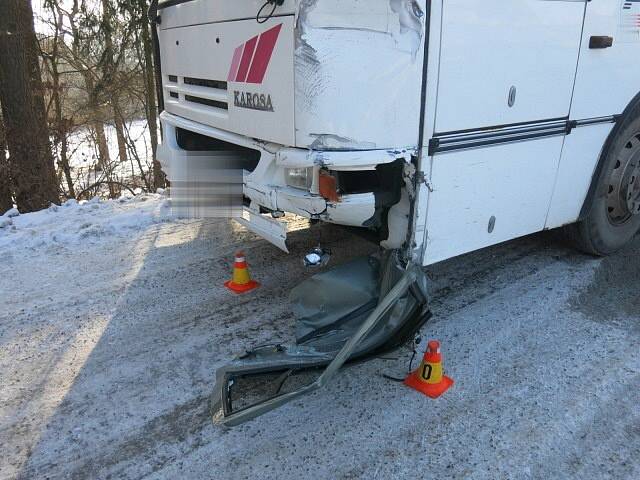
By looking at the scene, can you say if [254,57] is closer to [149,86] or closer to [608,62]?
[608,62]

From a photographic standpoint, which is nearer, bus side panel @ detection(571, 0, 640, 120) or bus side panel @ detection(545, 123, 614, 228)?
bus side panel @ detection(571, 0, 640, 120)

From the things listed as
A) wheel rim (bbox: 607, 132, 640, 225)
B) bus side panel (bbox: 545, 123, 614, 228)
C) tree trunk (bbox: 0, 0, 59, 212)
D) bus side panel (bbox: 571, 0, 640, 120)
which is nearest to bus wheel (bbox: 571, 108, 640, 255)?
wheel rim (bbox: 607, 132, 640, 225)

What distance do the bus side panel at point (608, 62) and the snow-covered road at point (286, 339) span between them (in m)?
1.38

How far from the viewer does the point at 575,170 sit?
3.90 m

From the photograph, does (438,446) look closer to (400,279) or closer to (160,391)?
(400,279)

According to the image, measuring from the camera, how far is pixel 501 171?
337cm

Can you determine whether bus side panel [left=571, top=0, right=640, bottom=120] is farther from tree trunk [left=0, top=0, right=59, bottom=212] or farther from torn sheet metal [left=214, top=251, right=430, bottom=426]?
tree trunk [left=0, top=0, right=59, bottom=212]

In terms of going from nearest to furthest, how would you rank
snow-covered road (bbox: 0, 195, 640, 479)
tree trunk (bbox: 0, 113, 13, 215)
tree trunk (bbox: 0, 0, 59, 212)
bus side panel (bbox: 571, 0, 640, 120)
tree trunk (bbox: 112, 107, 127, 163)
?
snow-covered road (bbox: 0, 195, 640, 479) < bus side panel (bbox: 571, 0, 640, 120) < tree trunk (bbox: 0, 113, 13, 215) < tree trunk (bbox: 0, 0, 59, 212) < tree trunk (bbox: 112, 107, 127, 163)

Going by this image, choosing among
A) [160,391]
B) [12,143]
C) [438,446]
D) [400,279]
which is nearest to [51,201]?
[12,143]

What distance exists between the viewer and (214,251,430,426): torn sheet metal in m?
2.52

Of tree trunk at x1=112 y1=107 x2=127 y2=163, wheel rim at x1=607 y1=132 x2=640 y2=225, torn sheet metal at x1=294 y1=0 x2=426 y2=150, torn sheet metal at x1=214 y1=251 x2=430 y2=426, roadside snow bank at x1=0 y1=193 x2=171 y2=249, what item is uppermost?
torn sheet metal at x1=294 y1=0 x2=426 y2=150

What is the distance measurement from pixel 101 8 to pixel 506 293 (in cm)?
1039

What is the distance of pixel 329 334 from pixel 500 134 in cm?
161

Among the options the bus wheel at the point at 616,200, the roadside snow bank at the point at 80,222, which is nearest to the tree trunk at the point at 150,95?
the roadside snow bank at the point at 80,222
